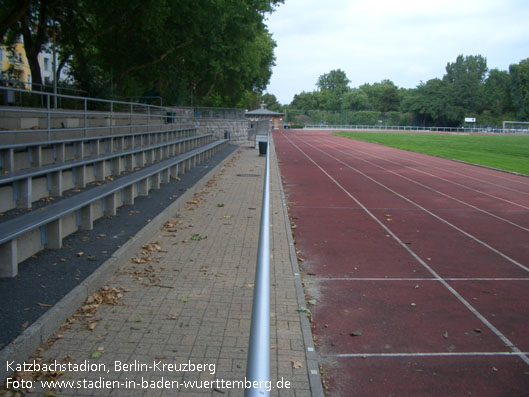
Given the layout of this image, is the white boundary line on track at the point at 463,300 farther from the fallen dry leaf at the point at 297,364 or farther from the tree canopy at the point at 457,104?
the tree canopy at the point at 457,104

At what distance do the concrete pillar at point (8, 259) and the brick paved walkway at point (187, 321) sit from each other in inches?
35.3

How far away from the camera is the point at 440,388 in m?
4.20

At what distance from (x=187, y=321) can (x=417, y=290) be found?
121 inches

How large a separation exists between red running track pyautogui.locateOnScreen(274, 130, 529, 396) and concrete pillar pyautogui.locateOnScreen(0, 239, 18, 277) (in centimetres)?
319

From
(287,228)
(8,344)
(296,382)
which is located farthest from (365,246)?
(8,344)

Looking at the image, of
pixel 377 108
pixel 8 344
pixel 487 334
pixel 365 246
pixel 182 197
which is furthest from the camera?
pixel 377 108

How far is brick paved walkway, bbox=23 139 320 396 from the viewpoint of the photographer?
160 inches

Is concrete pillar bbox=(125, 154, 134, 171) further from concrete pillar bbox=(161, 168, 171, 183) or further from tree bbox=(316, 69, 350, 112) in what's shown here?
tree bbox=(316, 69, 350, 112)

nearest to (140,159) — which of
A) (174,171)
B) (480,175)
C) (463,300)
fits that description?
(174,171)

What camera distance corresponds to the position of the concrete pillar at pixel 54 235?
21.6 feet

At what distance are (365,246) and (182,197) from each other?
466cm

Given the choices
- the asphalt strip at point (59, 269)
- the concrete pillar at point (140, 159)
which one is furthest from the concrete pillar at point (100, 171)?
the concrete pillar at point (140, 159)

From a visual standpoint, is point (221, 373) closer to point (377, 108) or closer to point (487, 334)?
point (487, 334)

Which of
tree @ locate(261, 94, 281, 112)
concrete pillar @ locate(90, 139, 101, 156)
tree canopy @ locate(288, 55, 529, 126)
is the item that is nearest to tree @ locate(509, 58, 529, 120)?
tree canopy @ locate(288, 55, 529, 126)
